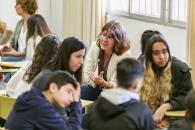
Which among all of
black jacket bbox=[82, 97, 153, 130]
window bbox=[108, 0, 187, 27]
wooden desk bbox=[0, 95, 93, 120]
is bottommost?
wooden desk bbox=[0, 95, 93, 120]

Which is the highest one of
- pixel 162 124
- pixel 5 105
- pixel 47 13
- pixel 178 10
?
pixel 178 10

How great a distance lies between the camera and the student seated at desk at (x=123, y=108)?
2.82 m

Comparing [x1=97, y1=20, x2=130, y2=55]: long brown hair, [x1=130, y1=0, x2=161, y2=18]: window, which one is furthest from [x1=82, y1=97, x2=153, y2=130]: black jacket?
[x1=130, y1=0, x2=161, y2=18]: window

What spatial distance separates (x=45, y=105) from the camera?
2.81 meters

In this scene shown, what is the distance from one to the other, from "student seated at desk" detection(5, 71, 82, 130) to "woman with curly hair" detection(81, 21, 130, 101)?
167 cm

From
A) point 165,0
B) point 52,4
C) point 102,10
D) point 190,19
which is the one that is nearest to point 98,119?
point 190,19

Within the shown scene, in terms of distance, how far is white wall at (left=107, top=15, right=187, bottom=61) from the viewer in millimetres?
5465

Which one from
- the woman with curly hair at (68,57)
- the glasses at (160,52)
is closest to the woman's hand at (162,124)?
the glasses at (160,52)

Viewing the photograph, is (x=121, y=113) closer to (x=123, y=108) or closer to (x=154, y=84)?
(x=123, y=108)

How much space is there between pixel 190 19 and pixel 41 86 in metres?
2.30

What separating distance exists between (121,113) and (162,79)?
124cm

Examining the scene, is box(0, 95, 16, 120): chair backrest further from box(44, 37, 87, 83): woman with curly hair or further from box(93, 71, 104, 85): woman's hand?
box(93, 71, 104, 85): woman's hand

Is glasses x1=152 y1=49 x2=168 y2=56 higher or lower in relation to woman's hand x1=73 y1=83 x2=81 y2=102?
higher

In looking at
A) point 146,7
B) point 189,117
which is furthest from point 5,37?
point 189,117
